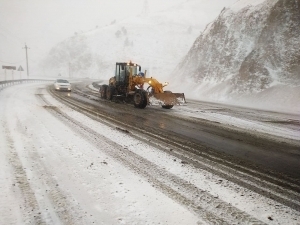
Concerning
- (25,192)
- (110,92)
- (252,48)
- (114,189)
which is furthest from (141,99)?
(252,48)

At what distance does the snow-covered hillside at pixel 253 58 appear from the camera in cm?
1811

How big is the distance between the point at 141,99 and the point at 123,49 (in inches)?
2970

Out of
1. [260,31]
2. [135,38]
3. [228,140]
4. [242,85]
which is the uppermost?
[135,38]

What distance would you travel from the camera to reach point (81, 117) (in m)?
8.20

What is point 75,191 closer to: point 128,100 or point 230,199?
point 230,199

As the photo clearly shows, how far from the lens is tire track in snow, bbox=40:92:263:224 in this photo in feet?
8.51

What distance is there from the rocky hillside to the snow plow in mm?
11412

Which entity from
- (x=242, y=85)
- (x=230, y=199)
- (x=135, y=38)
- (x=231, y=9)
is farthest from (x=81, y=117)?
(x=135, y=38)

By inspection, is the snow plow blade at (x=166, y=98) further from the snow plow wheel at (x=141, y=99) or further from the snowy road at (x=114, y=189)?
the snowy road at (x=114, y=189)

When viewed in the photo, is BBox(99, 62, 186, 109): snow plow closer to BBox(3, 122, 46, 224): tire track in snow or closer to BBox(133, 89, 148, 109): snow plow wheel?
BBox(133, 89, 148, 109): snow plow wheel

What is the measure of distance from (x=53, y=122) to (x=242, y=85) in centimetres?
1795

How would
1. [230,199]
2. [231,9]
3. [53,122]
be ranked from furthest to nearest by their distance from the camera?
[231,9] → [53,122] → [230,199]

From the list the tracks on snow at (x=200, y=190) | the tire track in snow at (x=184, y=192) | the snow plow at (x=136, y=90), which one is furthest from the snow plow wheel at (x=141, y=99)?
the tire track in snow at (x=184, y=192)

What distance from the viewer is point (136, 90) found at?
12.1 m
